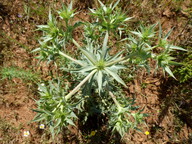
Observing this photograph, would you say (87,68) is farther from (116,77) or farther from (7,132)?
(7,132)

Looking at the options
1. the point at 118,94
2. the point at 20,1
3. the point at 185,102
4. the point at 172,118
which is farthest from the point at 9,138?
the point at 185,102

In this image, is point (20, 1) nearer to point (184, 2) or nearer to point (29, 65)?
point (29, 65)

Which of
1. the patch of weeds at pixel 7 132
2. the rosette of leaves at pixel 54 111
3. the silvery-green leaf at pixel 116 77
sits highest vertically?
the silvery-green leaf at pixel 116 77

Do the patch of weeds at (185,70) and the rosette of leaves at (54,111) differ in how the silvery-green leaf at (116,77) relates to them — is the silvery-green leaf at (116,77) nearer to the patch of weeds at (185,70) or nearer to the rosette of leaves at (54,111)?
the rosette of leaves at (54,111)

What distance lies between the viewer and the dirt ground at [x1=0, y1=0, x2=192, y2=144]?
3748 millimetres

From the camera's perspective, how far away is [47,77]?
3.91 metres

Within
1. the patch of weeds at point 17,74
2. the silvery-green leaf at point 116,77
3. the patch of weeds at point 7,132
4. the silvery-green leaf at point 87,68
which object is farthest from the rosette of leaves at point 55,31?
the patch of weeds at point 7,132

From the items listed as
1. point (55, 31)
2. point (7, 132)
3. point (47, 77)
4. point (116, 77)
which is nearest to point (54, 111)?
point (116, 77)

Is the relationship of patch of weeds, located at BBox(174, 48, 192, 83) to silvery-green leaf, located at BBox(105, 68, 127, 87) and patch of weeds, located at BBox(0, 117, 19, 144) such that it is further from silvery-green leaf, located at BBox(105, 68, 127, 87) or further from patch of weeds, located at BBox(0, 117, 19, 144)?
patch of weeds, located at BBox(0, 117, 19, 144)

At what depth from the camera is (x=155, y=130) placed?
151 inches

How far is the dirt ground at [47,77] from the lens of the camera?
148 inches

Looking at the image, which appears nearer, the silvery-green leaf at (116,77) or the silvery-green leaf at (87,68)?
the silvery-green leaf at (116,77)

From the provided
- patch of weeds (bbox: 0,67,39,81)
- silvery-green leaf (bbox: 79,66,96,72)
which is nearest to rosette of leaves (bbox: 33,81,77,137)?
silvery-green leaf (bbox: 79,66,96,72)

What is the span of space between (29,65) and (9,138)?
167cm
